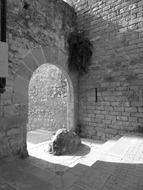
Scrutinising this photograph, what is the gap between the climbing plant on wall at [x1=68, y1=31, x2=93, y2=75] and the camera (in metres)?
4.03

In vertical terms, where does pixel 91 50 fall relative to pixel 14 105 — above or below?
above

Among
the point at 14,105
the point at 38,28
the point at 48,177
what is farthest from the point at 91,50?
the point at 48,177

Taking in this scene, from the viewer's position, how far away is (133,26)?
3.53 metres

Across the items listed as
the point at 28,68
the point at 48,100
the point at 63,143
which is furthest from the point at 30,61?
the point at 48,100

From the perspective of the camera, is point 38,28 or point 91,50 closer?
point 38,28

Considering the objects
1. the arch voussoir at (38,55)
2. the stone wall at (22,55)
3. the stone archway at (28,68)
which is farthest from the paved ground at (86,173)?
the arch voussoir at (38,55)

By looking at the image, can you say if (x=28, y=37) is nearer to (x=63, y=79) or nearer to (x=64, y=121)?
(x=63, y=79)

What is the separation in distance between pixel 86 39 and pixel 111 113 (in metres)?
2.17

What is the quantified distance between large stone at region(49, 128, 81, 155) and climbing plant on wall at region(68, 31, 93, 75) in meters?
1.84

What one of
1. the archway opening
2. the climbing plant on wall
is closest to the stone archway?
the climbing plant on wall

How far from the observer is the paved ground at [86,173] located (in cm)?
142

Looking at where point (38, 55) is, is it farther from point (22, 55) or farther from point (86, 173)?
point (86, 173)

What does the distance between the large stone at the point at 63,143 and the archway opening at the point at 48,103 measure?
3.14 ft

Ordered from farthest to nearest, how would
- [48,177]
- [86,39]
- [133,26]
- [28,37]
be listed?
[86,39]
[133,26]
[28,37]
[48,177]
